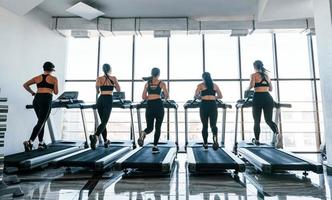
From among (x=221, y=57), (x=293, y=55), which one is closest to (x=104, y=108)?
(x=221, y=57)

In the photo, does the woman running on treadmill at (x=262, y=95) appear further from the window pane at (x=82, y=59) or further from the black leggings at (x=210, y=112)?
the window pane at (x=82, y=59)

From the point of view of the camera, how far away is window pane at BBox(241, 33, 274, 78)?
638 cm

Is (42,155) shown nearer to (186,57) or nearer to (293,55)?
(186,57)

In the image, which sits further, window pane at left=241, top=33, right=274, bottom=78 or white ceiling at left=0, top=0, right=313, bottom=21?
window pane at left=241, top=33, right=274, bottom=78

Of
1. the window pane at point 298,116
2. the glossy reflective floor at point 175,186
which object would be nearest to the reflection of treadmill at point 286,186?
the glossy reflective floor at point 175,186

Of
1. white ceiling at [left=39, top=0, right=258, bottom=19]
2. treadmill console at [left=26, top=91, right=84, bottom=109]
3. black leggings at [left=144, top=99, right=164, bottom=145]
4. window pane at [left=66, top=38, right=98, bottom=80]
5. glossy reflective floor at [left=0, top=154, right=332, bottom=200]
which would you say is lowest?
glossy reflective floor at [left=0, top=154, right=332, bottom=200]

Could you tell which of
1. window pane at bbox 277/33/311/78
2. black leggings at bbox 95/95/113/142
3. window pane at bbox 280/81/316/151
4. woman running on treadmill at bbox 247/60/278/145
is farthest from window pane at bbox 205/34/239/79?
black leggings at bbox 95/95/113/142

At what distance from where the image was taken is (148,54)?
655 centimetres

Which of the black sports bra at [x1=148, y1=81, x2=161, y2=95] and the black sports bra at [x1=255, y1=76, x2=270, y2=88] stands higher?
the black sports bra at [x1=255, y1=76, x2=270, y2=88]

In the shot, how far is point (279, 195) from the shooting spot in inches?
86.1

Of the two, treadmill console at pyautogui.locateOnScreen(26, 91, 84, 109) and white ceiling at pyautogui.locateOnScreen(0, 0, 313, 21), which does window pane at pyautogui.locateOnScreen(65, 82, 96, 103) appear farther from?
white ceiling at pyautogui.locateOnScreen(0, 0, 313, 21)

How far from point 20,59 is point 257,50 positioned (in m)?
5.79

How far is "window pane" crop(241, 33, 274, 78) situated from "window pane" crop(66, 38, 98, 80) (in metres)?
4.13

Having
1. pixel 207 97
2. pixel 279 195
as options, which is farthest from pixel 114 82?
pixel 279 195
